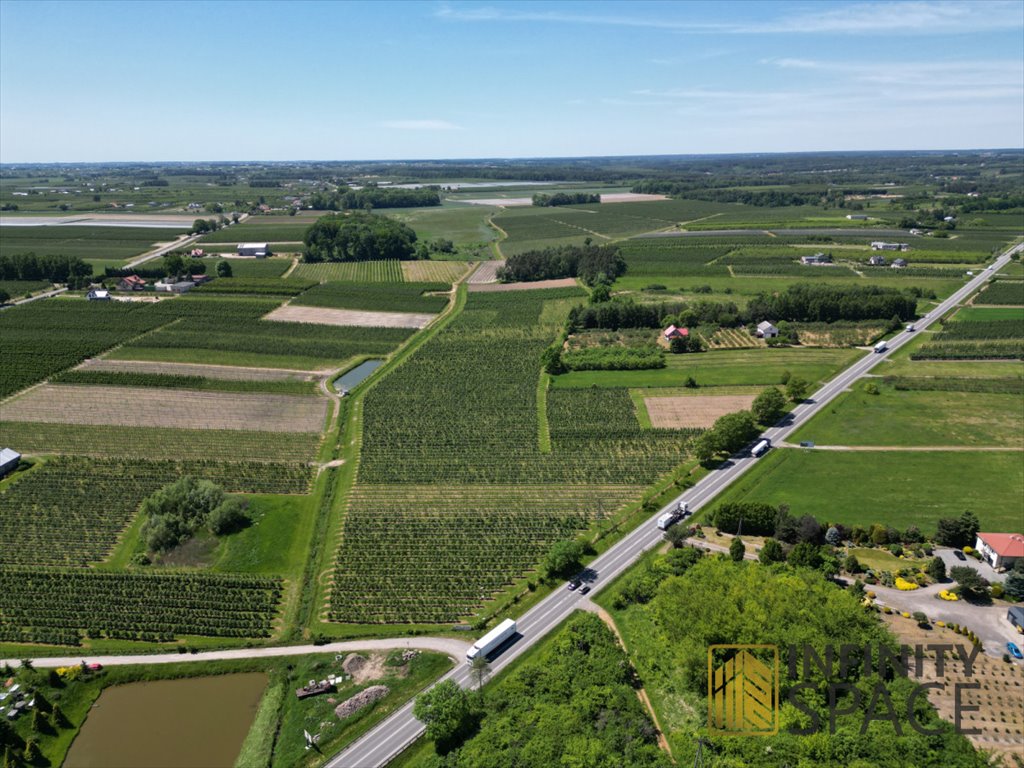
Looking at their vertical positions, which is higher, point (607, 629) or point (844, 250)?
point (844, 250)

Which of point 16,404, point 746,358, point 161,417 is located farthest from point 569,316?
point 16,404

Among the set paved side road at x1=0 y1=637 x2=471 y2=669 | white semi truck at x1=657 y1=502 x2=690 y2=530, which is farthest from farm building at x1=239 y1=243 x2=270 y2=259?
white semi truck at x1=657 y1=502 x2=690 y2=530

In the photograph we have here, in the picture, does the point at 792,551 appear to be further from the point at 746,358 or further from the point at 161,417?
the point at 161,417

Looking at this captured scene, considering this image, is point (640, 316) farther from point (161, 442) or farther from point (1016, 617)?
point (161, 442)

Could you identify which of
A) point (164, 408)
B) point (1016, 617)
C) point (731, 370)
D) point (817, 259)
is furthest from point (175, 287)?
point (817, 259)

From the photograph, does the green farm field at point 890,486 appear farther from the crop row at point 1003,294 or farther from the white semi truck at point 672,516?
the crop row at point 1003,294

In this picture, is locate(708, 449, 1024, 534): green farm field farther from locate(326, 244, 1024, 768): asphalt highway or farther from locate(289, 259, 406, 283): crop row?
locate(289, 259, 406, 283): crop row
